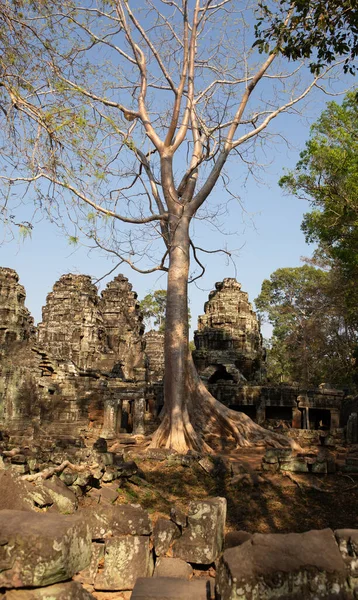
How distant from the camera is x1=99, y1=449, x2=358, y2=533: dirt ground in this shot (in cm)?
711

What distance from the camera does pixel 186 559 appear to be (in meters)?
4.51

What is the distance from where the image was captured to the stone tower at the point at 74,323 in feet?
94.7

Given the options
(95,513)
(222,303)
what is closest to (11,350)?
(222,303)

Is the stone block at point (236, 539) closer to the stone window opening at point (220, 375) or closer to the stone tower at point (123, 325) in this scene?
the stone window opening at point (220, 375)

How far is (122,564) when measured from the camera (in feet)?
13.5

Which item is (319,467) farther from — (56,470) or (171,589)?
(171,589)

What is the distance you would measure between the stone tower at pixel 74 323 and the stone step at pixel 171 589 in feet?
83.0

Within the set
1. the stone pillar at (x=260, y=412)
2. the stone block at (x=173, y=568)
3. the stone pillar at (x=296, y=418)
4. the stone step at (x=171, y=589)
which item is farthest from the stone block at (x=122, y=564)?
the stone pillar at (x=296, y=418)

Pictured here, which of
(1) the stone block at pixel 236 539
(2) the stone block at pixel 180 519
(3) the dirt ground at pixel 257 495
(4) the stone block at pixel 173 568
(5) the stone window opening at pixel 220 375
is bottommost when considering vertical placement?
(3) the dirt ground at pixel 257 495

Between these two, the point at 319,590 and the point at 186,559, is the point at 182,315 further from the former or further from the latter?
the point at 319,590

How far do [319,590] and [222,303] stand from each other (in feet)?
77.4

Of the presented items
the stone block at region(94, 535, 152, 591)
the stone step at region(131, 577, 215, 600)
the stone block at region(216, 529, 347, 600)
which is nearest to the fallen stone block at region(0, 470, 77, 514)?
the stone block at region(94, 535, 152, 591)

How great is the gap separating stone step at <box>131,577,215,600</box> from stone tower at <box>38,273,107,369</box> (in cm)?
2530

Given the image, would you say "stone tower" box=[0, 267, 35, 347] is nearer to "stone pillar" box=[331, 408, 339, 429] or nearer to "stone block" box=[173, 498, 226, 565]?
"stone pillar" box=[331, 408, 339, 429]
